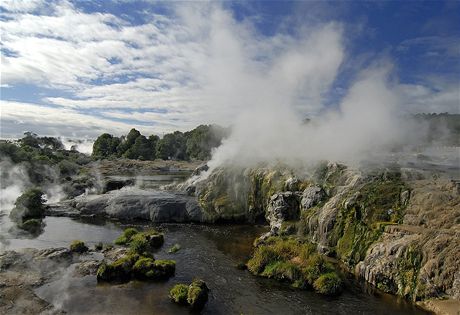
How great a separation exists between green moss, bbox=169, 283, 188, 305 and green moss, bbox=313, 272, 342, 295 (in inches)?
417

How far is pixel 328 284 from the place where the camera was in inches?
1187

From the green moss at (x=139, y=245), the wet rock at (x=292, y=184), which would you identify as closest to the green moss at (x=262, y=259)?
the green moss at (x=139, y=245)

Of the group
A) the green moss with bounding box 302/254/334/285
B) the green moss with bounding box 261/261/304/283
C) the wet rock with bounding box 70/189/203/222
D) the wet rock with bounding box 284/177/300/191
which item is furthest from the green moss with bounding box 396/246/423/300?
the wet rock with bounding box 70/189/203/222

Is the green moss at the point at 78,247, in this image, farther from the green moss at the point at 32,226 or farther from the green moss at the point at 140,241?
the green moss at the point at 32,226

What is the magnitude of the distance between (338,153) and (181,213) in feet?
82.9

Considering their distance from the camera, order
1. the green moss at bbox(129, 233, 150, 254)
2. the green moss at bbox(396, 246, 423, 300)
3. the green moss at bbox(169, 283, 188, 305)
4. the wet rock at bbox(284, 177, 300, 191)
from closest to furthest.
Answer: the green moss at bbox(169, 283, 188, 305) → the green moss at bbox(396, 246, 423, 300) → the green moss at bbox(129, 233, 150, 254) → the wet rock at bbox(284, 177, 300, 191)

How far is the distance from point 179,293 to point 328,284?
11829 millimetres

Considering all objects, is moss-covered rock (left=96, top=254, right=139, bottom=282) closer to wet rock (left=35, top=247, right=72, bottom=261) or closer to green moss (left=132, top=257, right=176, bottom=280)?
green moss (left=132, top=257, right=176, bottom=280)

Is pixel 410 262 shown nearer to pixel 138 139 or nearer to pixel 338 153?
pixel 338 153

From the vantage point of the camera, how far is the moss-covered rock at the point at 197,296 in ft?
89.0

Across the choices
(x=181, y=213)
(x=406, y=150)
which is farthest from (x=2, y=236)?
(x=406, y=150)

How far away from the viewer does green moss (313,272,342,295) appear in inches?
1172

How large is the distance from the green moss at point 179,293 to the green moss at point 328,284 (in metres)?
10.6

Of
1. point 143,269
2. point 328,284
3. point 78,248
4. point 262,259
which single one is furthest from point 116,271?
point 328,284
